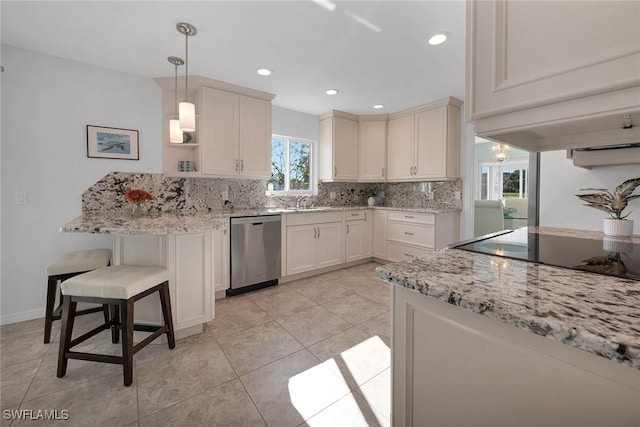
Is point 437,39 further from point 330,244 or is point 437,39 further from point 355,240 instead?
point 355,240

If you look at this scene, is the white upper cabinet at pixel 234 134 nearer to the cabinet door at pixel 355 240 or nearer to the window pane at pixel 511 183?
the cabinet door at pixel 355 240

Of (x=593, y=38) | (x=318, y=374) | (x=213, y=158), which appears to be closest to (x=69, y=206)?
(x=213, y=158)

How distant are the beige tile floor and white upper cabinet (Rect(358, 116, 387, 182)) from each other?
8.31ft

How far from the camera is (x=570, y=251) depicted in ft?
3.37

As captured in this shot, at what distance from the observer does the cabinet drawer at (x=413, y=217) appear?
369 cm

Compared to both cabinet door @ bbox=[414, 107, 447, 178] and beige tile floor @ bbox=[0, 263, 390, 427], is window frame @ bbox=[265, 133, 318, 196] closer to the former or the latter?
cabinet door @ bbox=[414, 107, 447, 178]

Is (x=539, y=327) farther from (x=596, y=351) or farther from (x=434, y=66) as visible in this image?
(x=434, y=66)

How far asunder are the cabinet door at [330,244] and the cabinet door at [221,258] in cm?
125

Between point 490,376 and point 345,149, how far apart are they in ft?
13.1

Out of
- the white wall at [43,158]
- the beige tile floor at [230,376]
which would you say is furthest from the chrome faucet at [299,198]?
the white wall at [43,158]

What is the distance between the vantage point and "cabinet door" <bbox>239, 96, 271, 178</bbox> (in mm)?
3307

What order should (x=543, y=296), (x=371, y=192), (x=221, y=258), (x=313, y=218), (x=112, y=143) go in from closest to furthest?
(x=543, y=296) < (x=112, y=143) < (x=221, y=258) < (x=313, y=218) < (x=371, y=192)

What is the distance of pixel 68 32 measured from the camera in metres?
2.16

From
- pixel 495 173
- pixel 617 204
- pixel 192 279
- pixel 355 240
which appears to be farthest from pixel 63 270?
pixel 495 173
